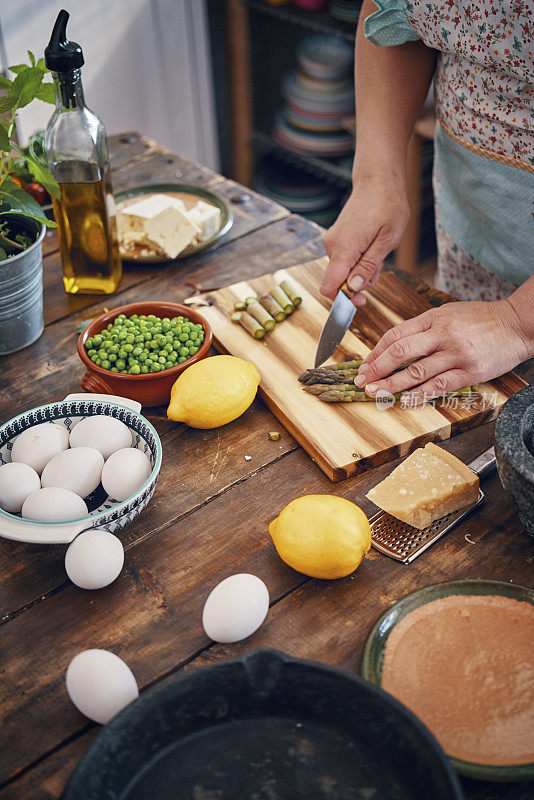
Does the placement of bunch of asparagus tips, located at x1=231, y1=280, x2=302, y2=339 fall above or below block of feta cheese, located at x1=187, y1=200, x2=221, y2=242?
below

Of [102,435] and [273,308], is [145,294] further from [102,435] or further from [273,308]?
[102,435]

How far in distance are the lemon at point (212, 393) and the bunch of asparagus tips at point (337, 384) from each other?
0.38 ft

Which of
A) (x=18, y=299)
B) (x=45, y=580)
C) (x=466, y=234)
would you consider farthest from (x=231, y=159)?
(x=45, y=580)

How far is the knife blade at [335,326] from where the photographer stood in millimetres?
1342

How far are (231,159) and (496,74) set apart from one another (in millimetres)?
2847

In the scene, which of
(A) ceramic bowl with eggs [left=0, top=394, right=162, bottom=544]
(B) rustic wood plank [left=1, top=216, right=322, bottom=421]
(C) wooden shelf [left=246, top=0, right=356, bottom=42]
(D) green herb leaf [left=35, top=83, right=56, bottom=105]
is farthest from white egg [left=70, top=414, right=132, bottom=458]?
(C) wooden shelf [left=246, top=0, right=356, bottom=42]

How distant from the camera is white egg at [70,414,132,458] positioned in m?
1.05

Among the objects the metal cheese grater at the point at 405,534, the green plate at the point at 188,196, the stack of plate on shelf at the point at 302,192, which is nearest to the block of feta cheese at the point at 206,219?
the green plate at the point at 188,196

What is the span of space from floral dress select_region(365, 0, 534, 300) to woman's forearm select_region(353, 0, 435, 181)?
5 centimetres

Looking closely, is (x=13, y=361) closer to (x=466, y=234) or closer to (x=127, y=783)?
(x=127, y=783)

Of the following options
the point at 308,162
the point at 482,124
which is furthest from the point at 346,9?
the point at 482,124

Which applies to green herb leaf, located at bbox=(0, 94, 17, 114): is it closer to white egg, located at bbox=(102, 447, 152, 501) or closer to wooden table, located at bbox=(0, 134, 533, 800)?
wooden table, located at bbox=(0, 134, 533, 800)

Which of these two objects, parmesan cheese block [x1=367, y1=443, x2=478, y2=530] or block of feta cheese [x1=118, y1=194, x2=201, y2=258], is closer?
parmesan cheese block [x1=367, y1=443, x2=478, y2=530]

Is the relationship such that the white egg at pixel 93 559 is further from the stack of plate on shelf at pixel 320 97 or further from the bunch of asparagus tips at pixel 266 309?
the stack of plate on shelf at pixel 320 97
